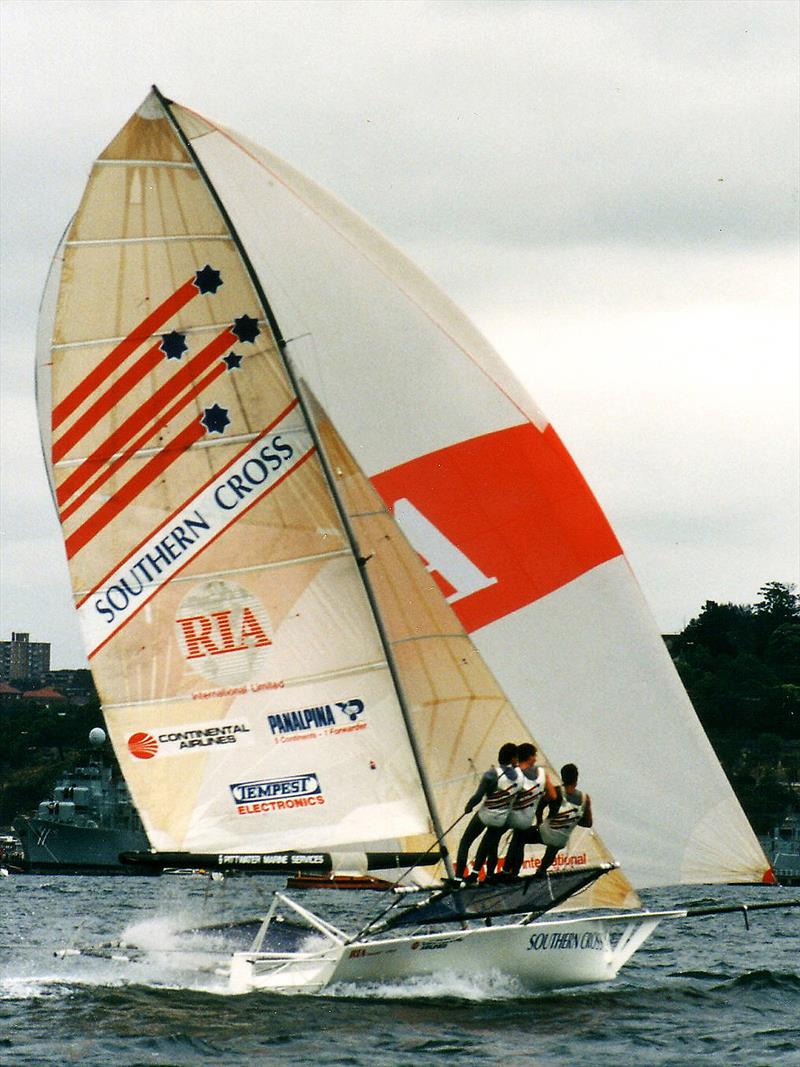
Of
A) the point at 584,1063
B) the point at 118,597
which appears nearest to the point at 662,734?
the point at 584,1063

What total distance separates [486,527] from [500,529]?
4.7 inches

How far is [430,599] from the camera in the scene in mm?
16078

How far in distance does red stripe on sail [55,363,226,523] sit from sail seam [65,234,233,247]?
1029 mm

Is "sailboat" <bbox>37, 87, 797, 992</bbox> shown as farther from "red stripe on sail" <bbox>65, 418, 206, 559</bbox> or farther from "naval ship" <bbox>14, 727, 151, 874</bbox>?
"naval ship" <bbox>14, 727, 151, 874</bbox>

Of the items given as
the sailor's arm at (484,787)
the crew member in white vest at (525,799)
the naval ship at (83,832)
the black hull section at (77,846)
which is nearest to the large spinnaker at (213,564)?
the crew member in white vest at (525,799)

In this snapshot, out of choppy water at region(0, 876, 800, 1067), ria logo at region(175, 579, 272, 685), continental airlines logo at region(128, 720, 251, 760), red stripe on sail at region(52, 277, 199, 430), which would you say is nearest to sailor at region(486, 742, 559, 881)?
choppy water at region(0, 876, 800, 1067)

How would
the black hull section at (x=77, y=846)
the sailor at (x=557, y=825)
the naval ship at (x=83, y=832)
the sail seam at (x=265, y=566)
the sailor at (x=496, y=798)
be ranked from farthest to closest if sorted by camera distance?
the naval ship at (x=83, y=832) < the black hull section at (x=77, y=846) < the sail seam at (x=265, y=566) < the sailor at (x=557, y=825) < the sailor at (x=496, y=798)

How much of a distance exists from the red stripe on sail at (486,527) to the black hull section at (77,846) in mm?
70914

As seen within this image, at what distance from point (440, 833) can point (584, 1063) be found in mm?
2646

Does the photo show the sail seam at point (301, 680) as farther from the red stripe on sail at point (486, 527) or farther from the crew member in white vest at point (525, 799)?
the crew member in white vest at point (525, 799)

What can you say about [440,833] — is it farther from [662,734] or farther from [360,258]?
[360,258]

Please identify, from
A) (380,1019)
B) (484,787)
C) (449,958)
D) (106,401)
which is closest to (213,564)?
(106,401)

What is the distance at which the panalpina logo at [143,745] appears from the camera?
1555cm

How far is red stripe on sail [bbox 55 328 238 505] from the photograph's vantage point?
15.5 meters
